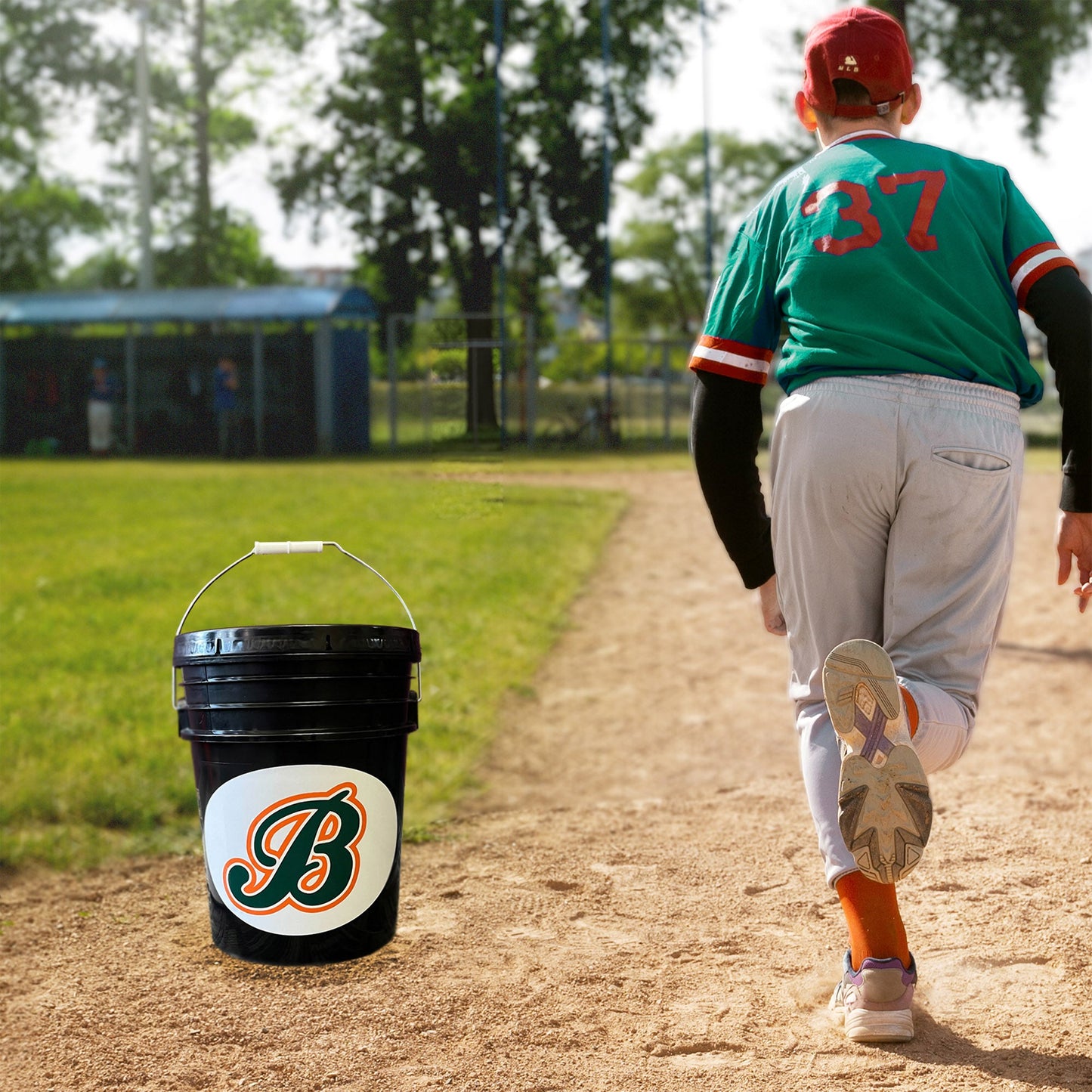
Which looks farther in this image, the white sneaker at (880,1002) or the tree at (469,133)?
the tree at (469,133)

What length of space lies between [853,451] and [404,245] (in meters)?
25.6

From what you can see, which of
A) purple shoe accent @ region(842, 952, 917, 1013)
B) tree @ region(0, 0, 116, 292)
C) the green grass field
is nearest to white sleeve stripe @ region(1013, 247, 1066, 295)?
purple shoe accent @ region(842, 952, 917, 1013)

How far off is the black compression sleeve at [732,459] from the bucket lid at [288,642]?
68cm

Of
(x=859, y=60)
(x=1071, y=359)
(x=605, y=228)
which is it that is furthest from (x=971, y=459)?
(x=605, y=228)

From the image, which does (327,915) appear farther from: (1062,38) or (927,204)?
(1062,38)

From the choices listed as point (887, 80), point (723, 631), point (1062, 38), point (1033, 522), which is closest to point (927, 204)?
point (887, 80)

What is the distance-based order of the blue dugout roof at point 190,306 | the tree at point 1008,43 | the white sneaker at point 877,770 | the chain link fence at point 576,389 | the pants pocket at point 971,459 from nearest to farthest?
the white sneaker at point 877,770
the pants pocket at point 971,459
the chain link fence at point 576,389
the blue dugout roof at point 190,306
the tree at point 1008,43

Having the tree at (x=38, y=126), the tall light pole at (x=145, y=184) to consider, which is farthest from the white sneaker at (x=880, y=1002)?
the tree at (x=38, y=126)

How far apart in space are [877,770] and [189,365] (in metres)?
23.6

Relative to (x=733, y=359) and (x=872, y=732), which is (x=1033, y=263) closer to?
(x=733, y=359)

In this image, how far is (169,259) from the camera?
33250 mm

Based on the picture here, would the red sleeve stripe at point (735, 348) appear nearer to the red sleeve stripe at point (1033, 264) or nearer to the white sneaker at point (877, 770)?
the red sleeve stripe at point (1033, 264)

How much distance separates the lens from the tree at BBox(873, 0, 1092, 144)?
2681cm

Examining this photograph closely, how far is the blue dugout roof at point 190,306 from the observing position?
76.4ft
